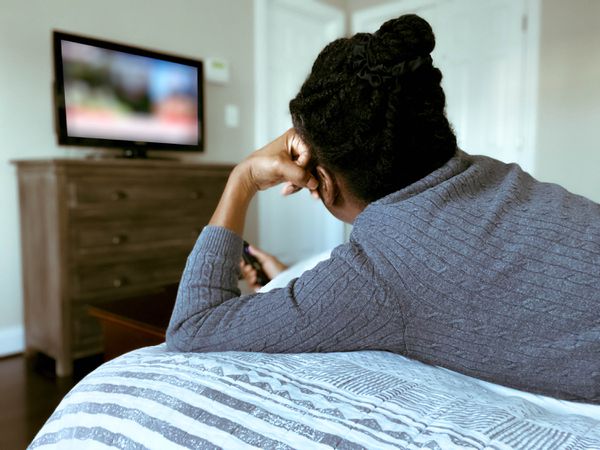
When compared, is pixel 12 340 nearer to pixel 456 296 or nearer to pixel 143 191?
pixel 143 191

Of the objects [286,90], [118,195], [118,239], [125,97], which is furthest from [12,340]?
[286,90]

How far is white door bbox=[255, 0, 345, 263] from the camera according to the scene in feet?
13.2

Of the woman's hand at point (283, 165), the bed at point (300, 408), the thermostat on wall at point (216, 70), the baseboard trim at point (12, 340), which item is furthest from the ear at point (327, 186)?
the thermostat on wall at point (216, 70)

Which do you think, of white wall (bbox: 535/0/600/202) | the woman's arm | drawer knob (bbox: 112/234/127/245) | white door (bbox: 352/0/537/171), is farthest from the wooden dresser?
white wall (bbox: 535/0/600/202)

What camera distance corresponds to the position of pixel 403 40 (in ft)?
2.15

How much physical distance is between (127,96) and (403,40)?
262cm

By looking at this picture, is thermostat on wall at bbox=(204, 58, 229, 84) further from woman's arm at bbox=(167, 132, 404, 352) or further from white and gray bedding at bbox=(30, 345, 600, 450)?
white and gray bedding at bbox=(30, 345, 600, 450)

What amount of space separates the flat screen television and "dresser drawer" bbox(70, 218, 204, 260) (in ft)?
1.78

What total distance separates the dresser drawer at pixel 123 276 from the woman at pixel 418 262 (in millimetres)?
1933

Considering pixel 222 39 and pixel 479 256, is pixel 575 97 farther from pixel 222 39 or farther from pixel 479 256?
pixel 479 256

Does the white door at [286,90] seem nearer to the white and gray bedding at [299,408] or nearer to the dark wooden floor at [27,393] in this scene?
the dark wooden floor at [27,393]

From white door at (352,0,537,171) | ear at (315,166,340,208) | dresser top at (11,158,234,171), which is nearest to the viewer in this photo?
ear at (315,166,340,208)

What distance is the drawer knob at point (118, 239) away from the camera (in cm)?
257

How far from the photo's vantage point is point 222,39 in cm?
371
